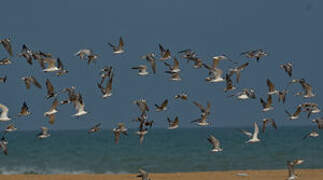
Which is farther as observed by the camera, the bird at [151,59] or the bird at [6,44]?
the bird at [151,59]

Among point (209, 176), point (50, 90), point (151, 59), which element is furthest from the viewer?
point (209, 176)

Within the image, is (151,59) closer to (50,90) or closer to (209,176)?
(50,90)

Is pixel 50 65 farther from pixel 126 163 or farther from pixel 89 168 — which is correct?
pixel 126 163

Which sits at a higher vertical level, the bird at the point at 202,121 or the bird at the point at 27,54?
the bird at the point at 27,54

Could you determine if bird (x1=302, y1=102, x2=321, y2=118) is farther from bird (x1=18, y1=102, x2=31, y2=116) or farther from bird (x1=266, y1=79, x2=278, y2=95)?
bird (x1=18, y1=102, x2=31, y2=116)

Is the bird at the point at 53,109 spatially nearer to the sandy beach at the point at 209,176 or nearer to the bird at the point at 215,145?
Result: the bird at the point at 215,145

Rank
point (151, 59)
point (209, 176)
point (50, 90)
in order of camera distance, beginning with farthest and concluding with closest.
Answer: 1. point (209, 176)
2. point (151, 59)
3. point (50, 90)

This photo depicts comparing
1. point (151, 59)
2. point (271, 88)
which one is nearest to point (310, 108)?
point (271, 88)

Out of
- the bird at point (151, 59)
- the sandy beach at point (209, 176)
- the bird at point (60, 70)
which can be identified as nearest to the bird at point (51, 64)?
the bird at point (60, 70)

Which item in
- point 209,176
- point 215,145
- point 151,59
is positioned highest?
point 151,59

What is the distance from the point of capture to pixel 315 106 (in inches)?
1545

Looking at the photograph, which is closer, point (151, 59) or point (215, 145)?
point (215, 145)

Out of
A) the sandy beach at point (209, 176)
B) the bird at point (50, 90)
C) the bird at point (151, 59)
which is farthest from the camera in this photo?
the sandy beach at point (209, 176)

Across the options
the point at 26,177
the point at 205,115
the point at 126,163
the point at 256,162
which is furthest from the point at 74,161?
the point at 205,115
